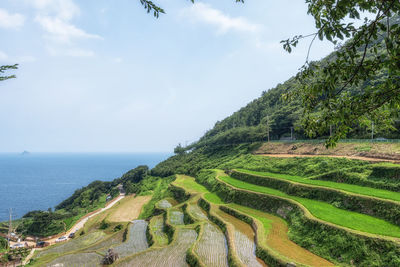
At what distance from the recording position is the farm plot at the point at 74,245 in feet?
75.1

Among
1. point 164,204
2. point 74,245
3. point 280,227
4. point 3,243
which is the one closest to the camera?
point 280,227

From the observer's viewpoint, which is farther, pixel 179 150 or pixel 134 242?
pixel 179 150

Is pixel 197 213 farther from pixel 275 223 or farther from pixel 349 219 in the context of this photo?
pixel 349 219

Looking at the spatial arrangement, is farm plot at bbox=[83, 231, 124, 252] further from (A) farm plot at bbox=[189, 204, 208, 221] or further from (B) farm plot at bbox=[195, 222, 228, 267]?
(B) farm plot at bbox=[195, 222, 228, 267]

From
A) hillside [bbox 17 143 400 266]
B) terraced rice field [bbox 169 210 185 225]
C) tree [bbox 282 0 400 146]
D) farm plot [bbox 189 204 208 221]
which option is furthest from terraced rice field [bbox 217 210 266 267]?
tree [bbox 282 0 400 146]

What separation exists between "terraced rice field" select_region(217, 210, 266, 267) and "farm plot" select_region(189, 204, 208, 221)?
109 inches

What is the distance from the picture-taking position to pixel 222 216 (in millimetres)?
23031

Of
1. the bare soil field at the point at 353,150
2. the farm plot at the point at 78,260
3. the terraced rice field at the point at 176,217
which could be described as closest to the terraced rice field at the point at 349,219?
the bare soil field at the point at 353,150

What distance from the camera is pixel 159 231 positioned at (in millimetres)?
23797

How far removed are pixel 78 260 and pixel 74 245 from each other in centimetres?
660

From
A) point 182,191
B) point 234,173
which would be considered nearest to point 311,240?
point 234,173

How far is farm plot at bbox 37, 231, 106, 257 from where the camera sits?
2289cm

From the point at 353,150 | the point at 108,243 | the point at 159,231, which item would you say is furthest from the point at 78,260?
the point at 353,150

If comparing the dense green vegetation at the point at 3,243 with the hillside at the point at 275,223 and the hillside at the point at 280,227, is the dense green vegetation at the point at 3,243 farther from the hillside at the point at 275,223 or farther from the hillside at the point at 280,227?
the hillside at the point at 280,227
